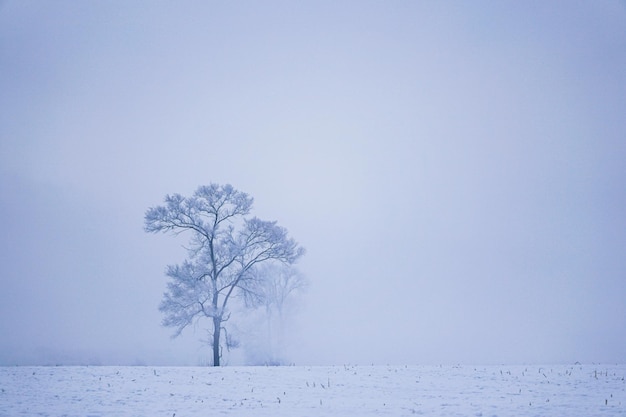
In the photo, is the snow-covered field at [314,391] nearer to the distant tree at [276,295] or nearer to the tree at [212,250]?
the tree at [212,250]

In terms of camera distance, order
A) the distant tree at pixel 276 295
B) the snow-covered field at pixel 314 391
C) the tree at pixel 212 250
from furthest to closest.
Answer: the distant tree at pixel 276 295
the tree at pixel 212 250
the snow-covered field at pixel 314 391

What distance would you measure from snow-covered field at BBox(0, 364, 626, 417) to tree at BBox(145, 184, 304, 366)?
492 cm

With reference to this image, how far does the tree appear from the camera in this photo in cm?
2831

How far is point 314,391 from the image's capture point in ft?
61.2

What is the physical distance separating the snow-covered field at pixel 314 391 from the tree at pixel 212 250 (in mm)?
4922

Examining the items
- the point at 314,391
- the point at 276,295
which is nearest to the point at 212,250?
the point at 314,391

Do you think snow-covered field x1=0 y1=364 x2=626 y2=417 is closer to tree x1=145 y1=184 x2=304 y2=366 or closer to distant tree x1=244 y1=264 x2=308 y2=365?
tree x1=145 y1=184 x2=304 y2=366

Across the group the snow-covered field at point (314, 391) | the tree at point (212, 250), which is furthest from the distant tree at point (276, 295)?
the snow-covered field at point (314, 391)

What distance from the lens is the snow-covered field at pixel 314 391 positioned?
15242 millimetres

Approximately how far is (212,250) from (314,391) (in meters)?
13.2

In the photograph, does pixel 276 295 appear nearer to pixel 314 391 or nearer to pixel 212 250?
pixel 212 250

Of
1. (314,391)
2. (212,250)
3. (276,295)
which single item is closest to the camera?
(314,391)

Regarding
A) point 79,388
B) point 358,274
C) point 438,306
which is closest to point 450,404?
point 79,388

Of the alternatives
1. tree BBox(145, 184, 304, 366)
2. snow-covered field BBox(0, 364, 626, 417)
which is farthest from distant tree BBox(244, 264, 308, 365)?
snow-covered field BBox(0, 364, 626, 417)
